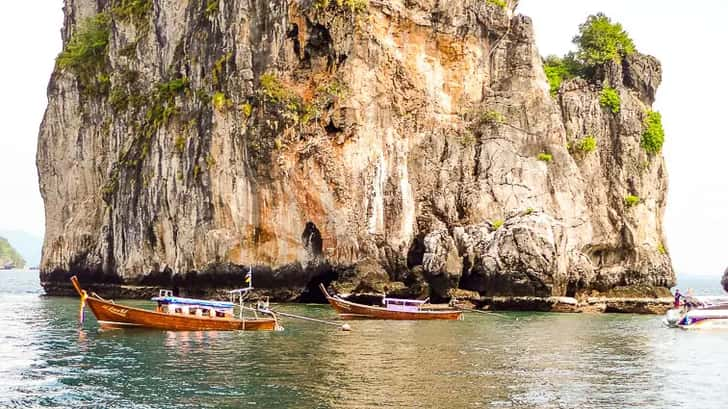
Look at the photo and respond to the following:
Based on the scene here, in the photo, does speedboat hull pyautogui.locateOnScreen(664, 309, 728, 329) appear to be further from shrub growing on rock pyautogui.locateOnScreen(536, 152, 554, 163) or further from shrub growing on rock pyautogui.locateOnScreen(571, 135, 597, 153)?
shrub growing on rock pyautogui.locateOnScreen(571, 135, 597, 153)

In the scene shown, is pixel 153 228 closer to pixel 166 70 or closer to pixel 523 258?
pixel 166 70

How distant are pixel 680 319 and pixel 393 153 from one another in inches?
936

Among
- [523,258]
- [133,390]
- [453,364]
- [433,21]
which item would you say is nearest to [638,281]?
[523,258]

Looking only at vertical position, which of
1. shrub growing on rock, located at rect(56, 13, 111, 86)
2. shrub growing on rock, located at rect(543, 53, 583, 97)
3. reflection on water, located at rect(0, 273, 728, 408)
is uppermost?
shrub growing on rock, located at rect(56, 13, 111, 86)

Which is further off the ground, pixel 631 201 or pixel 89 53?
pixel 89 53

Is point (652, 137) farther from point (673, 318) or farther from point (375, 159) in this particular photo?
Result: point (375, 159)

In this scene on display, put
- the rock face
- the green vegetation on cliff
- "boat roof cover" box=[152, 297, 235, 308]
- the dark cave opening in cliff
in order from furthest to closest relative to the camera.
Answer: the green vegetation on cliff < the dark cave opening in cliff < the rock face < "boat roof cover" box=[152, 297, 235, 308]

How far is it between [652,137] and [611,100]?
184 inches

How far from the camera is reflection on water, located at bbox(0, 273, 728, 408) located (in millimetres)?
23500

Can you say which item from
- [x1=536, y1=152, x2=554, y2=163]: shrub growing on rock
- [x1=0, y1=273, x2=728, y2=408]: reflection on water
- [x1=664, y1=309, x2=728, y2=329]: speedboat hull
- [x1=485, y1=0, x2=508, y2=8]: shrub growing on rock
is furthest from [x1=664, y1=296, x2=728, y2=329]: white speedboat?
[x1=485, y1=0, x2=508, y2=8]: shrub growing on rock

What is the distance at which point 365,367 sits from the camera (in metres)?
28.8

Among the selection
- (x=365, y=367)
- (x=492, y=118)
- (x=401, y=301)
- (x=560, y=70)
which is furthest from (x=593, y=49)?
(x=365, y=367)

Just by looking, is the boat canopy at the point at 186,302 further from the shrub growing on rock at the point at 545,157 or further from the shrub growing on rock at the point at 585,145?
the shrub growing on rock at the point at 585,145

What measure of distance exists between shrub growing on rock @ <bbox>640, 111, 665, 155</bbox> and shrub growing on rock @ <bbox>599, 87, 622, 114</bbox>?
3099 mm
